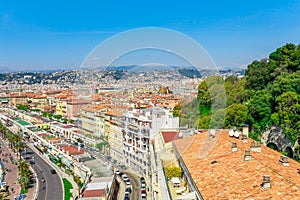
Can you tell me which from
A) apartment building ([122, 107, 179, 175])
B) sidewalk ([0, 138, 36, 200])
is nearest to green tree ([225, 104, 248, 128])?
apartment building ([122, 107, 179, 175])

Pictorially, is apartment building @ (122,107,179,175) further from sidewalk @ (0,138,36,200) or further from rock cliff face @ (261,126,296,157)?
sidewalk @ (0,138,36,200)

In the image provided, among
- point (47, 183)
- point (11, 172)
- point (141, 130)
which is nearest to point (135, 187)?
point (141, 130)

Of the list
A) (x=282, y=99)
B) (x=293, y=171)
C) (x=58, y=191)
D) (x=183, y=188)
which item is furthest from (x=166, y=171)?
(x=58, y=191)

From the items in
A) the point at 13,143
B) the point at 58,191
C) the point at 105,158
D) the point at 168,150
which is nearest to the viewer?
the point at 168,150

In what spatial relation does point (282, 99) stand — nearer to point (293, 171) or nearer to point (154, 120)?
point (154, 120)

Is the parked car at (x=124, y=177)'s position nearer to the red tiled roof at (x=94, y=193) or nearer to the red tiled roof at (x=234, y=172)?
the red tiled roof at (x=94, y=193)

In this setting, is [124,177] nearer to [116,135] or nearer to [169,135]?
[116,135]

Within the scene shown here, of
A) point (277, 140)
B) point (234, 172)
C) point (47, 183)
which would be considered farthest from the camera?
point (47, 183)
